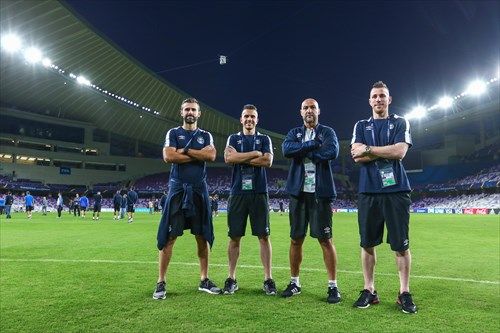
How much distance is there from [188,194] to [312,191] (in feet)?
5.36

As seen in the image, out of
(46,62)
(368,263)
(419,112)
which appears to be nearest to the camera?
(368,263)

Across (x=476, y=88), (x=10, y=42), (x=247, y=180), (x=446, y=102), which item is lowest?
(x=247, y=180)

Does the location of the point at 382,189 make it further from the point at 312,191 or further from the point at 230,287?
the point at 230,287

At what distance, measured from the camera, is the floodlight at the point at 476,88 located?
51469 millimetres

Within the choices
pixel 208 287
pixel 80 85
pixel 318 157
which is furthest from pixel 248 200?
pixel 80 85

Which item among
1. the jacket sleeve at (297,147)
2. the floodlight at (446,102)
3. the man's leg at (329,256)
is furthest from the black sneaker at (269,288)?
the floodlight at (446,102)

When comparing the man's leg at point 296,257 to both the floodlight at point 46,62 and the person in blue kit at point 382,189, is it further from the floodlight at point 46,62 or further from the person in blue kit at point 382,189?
the floodlight at point 46,62

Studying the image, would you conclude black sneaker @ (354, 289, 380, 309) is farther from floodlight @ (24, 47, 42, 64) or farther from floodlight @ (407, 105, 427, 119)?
floodlight @ (407, 105, 427, 119)

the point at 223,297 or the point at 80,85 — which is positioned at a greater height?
the point at 80,85

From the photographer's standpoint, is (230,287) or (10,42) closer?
(230,287)

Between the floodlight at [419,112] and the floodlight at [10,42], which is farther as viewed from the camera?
the floodlight at [419,112]

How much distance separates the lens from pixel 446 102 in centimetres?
5800

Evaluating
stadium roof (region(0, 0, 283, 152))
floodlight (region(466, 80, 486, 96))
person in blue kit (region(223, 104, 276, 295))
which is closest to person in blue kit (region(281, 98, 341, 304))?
person in blue kit (region(223, 104, 276, 295))

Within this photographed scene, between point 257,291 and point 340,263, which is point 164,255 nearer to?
point 257,291
